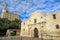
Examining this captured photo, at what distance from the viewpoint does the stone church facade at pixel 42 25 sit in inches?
1049

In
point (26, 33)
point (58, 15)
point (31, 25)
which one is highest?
point (58, 15)

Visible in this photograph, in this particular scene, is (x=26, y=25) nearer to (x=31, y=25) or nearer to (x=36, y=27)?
(x=31, y=25)

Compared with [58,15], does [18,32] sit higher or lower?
lower

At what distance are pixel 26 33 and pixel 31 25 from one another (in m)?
3.23

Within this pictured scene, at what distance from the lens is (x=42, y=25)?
94.9ft

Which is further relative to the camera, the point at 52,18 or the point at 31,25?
the point at 31,25

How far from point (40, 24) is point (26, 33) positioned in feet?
20.6

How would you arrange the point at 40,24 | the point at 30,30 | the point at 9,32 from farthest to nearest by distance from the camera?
the point at 9,32 < the point at 30,30 < the point at 40,24

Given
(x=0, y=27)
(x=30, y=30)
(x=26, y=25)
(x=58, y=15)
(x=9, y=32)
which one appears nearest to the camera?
(x=58, y=15)

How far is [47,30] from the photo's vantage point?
1094 inches

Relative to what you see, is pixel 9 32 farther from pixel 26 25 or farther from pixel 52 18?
pixel 52 18

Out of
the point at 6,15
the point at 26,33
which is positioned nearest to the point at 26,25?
the point at 26,33

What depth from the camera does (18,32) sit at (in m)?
38.8

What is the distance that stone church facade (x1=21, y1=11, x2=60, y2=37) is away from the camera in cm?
2666
